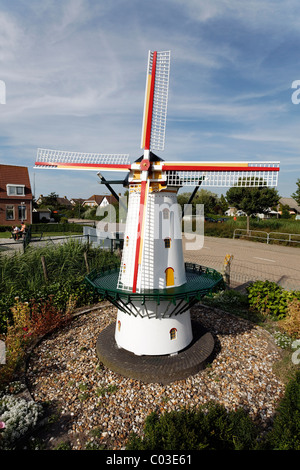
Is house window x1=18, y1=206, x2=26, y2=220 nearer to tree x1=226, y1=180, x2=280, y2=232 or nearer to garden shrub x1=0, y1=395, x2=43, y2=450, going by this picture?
tree x1=226, y1=180, x2=280, y2=232

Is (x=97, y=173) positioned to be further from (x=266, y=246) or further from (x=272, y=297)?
(x=266, y=246)

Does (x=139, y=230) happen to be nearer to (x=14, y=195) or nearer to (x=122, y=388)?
(x=122, y=388)

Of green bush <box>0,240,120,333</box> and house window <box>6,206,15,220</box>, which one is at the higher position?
house window <box>6,206,15,220</box>

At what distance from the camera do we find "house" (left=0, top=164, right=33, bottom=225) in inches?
1207

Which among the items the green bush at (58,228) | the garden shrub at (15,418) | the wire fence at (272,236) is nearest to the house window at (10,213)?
the green bush at (58,228)

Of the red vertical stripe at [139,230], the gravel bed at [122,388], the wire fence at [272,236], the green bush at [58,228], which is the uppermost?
the red vertical stripe at [139,230]

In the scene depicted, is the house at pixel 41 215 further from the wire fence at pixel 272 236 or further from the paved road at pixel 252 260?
the wire fence at pixel 272 236

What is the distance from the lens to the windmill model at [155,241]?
5.46m

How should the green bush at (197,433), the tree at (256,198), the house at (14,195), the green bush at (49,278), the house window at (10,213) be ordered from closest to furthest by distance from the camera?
the green bush at (197,433) < the green bush at (49,278) < the tree at (256,198) < the house at (14,195) < the house window at (10,213)

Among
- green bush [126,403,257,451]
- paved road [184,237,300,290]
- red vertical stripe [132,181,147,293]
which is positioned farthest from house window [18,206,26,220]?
green bush [126,403,257,451]

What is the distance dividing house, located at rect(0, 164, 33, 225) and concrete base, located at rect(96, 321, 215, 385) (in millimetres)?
29396

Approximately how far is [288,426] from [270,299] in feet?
16.7

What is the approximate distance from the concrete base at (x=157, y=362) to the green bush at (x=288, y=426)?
6.35 ft
